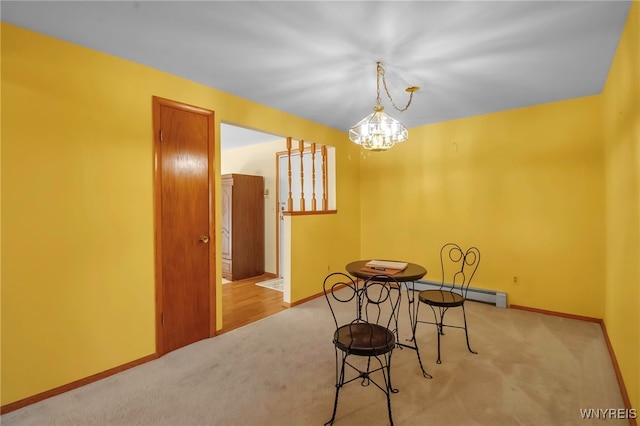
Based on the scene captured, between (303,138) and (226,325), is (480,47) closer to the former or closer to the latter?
(303,138)

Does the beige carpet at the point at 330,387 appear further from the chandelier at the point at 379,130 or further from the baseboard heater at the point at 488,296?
the chandelier at the point at 379,130

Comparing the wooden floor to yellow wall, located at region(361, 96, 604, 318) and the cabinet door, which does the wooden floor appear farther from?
yellow wall, located at region(361, 96, 604, 318)

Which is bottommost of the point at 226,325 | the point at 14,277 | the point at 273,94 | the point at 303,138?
the point at 226,325

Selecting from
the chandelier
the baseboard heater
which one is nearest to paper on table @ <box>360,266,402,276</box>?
the chandelier

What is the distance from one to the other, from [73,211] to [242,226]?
11.0 feet

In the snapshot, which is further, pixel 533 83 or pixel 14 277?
pixel 533 83

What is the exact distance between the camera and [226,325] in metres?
3.34

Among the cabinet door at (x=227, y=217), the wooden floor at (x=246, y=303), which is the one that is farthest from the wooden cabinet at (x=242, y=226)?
the wooden floor at (x=246, y=303)

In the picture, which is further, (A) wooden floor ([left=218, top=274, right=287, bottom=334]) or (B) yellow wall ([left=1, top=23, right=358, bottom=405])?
(A) wooden floor ([left=218, top=274, right=287, bottom=334])

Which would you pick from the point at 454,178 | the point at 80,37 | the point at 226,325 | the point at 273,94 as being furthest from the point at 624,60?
the point at 226,325

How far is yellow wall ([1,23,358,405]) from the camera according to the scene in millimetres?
1968

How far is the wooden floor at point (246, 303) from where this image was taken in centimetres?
350

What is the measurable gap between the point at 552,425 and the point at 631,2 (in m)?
2.54

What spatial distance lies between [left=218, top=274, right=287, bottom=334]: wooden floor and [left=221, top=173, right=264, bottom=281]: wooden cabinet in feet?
1.15
